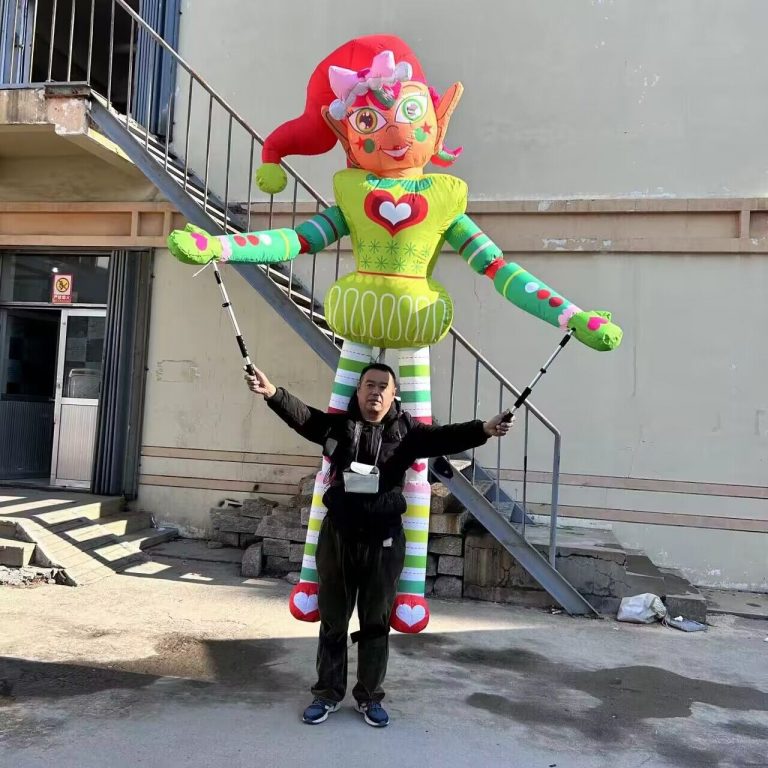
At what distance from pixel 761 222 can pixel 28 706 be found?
264 inches

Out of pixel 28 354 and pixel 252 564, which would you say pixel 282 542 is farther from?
pixel 28 354

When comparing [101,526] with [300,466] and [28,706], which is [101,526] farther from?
[28,706]

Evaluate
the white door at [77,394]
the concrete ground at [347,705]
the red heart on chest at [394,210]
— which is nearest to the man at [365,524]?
the concrete ground at [347,705]

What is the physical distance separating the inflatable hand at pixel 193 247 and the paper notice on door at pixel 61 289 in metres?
5.08

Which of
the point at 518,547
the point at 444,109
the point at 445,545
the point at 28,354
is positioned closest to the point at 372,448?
the point at 444,109

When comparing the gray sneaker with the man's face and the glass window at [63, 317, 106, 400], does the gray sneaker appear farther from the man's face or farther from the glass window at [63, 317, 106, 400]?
the glass window at [63, 317, 106, 400]

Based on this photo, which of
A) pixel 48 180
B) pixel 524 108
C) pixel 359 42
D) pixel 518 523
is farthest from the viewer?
pixel 48 180

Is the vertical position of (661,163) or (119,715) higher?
(661,163)

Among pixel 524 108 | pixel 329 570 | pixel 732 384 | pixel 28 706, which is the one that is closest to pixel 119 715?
pixel 28 706

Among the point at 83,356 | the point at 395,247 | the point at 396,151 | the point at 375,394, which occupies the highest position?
the point at 396,151

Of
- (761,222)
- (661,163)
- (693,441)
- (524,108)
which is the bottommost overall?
(693,441)

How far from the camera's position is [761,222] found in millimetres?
6312

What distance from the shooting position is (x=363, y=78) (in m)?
3.62

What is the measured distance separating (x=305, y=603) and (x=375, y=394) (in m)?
1.16
